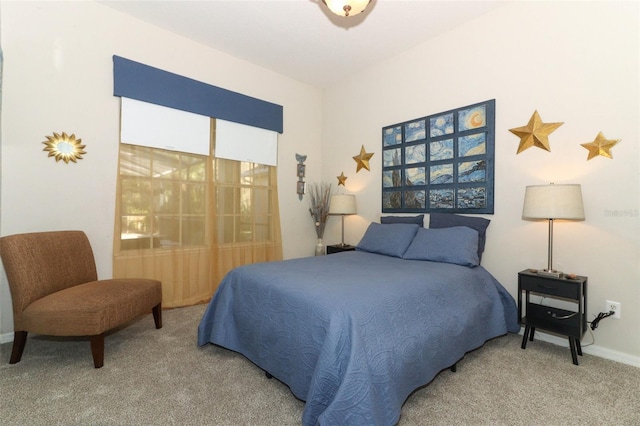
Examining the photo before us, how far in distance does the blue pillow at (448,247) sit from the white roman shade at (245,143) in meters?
A: 2.23

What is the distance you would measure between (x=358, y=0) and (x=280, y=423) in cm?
243

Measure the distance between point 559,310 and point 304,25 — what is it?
3.34 metres

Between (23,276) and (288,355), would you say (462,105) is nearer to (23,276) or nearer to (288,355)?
(288,355)

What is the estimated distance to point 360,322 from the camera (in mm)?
1439

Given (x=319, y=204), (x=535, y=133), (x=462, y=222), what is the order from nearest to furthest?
(x=535, y=133)
(x=462, y=222)
(x=319, y=204)

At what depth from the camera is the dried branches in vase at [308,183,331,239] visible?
14.6ft

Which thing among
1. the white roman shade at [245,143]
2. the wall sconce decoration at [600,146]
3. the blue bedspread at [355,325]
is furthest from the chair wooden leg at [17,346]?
the wall sconce decoration at [600,146]

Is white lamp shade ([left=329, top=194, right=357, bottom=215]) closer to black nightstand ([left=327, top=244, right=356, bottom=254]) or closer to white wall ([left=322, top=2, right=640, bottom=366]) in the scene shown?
black nightstand ([left=327, top=244, right=356, bottom=254])

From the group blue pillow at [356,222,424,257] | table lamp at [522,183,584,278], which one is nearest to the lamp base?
table lamp at [522,183,584,278]

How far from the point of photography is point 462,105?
3025mm

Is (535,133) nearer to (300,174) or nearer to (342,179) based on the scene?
(342,179)

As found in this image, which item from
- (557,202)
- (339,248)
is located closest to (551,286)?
(557,202)

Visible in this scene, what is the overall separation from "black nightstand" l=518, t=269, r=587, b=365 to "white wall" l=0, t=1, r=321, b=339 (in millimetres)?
3672

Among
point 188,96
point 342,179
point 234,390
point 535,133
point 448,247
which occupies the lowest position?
point 234,390
